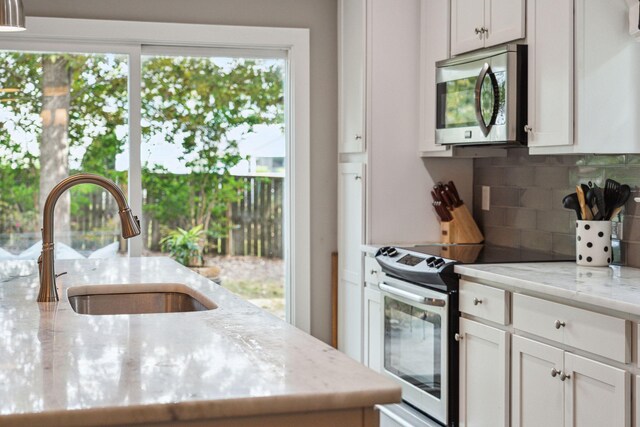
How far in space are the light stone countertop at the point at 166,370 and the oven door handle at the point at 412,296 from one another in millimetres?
1582

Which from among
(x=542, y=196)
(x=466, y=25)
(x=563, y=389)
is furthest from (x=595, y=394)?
(x=466, y=25)

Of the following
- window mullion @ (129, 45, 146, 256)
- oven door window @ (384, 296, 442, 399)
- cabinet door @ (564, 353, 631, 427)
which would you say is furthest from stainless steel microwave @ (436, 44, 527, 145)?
window mullion @ (129, 45, 146, 256)

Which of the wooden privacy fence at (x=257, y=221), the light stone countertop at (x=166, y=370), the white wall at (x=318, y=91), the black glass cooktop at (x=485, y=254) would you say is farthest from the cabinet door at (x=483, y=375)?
the wooden privacy fence at (x=257, y=221)

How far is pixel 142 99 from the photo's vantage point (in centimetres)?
482

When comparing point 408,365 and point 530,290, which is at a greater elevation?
point 530,290

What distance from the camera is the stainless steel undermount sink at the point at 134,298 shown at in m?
2.64

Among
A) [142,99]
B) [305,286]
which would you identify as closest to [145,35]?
[142,99]

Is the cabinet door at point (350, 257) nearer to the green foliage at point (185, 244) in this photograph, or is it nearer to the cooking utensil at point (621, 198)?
the green foliage at point (185, 244)

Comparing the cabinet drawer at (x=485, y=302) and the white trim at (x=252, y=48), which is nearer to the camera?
the cabinet drawer at (x=485, y=302)

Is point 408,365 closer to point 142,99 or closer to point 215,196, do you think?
point 215,196

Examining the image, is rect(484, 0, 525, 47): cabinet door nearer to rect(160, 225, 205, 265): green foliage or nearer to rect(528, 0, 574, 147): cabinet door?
rect(528, 0, 574, 147): cabinet door

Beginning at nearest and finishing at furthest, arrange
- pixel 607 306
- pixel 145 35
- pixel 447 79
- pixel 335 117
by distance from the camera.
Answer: pixel 607 306 < pixel 447 79 < pixel 145 35 < pixel 335 117

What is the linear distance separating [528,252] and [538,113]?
86cm

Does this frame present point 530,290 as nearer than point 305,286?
Yes
